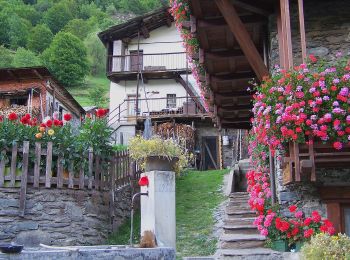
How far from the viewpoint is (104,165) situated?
30.0ft

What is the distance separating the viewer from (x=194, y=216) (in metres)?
10.5

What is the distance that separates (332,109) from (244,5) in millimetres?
2222

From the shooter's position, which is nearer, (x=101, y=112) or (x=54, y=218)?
(x=54, y=218)

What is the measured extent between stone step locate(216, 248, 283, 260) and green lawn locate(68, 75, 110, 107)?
120 ft

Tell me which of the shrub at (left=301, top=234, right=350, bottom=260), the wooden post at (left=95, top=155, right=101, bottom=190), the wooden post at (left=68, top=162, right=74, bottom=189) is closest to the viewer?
the shrub at (left=301, top=234, right=350, bottom=260)

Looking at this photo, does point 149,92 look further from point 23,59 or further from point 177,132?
point 23,59

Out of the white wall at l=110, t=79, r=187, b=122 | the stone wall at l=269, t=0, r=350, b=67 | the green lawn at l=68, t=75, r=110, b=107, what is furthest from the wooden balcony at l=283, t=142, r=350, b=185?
the green lawn at l=68, t=75, r=110, b=107

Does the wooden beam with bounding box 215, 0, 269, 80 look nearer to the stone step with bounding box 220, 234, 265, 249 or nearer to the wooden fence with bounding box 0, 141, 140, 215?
the stone step with bounding box 220, 234, 265, 249

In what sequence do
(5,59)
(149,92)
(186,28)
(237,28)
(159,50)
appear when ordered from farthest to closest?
1. (5,59)
2. (159,50)
3. (149,92)
4. (186,28)
5. (237,28)

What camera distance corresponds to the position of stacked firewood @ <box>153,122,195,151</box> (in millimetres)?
20203

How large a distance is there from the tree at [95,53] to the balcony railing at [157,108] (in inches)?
1389

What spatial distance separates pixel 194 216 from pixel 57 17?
6190cm

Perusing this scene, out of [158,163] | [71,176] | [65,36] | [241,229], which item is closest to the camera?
[158,163]

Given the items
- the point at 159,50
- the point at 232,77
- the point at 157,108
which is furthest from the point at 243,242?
the point at 159,50
